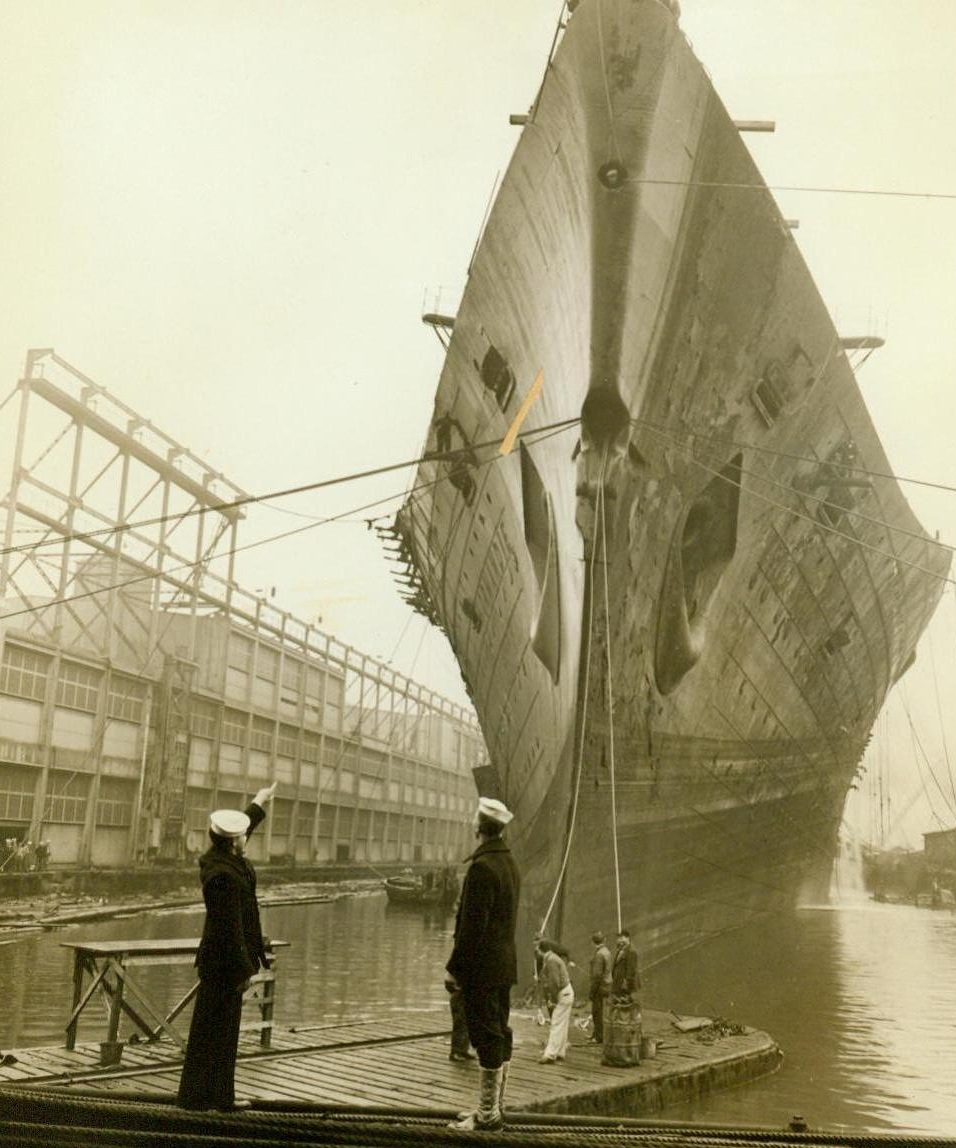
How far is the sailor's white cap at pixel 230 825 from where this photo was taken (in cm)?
380

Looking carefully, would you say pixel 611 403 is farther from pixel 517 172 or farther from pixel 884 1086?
pixel 884 1086

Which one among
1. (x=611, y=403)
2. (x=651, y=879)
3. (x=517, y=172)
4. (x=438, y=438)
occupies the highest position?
(x=517, y=172)

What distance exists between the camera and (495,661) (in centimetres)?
1148

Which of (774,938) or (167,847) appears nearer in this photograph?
(774,938)

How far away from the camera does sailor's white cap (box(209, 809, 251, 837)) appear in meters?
3.80

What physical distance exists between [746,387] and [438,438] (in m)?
3.38

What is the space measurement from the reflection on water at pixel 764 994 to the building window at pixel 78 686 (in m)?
5.50

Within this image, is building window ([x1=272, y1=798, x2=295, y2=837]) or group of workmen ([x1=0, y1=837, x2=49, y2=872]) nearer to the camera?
group of workmen ([x1=0, y1=837, x2=49, y2=872])

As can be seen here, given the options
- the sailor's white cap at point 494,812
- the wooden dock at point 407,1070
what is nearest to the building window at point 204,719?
the wooden dock at point 407,1070

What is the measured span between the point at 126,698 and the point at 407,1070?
864 inches

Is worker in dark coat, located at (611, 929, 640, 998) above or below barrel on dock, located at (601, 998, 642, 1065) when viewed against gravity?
above

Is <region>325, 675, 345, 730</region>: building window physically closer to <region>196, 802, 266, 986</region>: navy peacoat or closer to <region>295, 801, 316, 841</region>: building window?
<region>295, 801, 316, 841</region>: building window

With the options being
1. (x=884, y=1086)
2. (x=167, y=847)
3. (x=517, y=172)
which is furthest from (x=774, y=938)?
(x=167, y=847)

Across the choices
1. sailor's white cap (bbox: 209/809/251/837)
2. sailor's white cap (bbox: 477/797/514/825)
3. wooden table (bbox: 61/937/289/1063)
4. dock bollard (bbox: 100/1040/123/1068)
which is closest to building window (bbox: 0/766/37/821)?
wooden table (bbox: 61/937/289/1063)
